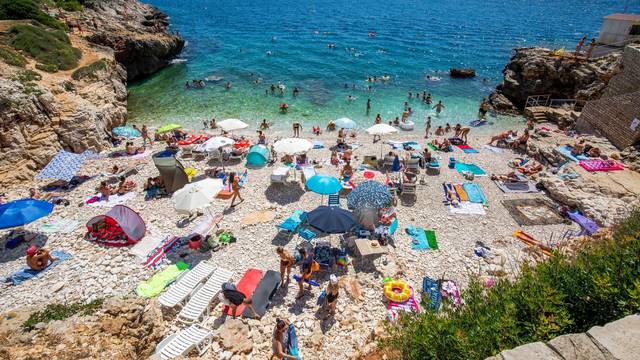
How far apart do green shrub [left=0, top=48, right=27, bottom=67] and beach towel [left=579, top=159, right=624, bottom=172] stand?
1415 inches

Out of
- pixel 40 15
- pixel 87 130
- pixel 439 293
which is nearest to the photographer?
pixel 439 293

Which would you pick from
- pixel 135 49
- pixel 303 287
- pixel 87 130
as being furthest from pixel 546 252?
pixel 135 49

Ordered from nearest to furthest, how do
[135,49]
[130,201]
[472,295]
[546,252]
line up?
[472,295], [546,252], [130,201], [135,49]

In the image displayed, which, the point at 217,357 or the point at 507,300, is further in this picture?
the point at 217,357

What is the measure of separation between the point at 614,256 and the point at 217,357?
30.5 ft

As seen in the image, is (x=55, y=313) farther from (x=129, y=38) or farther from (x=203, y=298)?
(x=129, y=38)

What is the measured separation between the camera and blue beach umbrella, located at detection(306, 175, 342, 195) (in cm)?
1307

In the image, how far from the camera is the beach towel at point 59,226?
41.2 ft

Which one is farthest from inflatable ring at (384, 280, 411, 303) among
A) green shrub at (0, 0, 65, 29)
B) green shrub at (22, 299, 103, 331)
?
green shrub at (0, 0, 65, 29)

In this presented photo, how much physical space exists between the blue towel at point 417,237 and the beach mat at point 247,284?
20.6 feet

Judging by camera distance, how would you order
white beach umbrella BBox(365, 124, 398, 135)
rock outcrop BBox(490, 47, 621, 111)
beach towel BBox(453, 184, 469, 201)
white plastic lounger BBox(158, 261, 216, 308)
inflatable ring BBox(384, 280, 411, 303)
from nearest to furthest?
white plastic lounger BBox(158, 261, 216, 308)
inflatable ring BBox(384, 280, 411, 303)
beach towel BBox(453, 184, 469, 201)
white beach umbrella BBox(365, 124, 398, 135)
rock outcrop BBox(490, 47, 621, 111)

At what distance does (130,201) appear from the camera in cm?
1484

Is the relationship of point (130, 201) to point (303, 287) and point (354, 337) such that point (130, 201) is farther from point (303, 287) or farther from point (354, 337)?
point (354, 337)

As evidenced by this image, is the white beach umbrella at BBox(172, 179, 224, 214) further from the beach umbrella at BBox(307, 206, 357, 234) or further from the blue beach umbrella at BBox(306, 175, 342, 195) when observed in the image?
the beach umbrella at BBox(307, 206, 357, 234)
